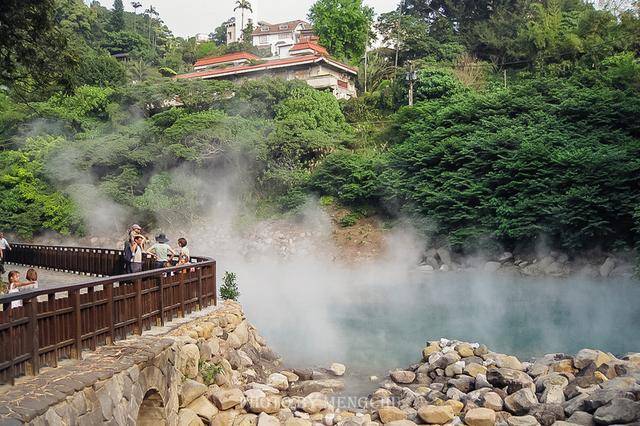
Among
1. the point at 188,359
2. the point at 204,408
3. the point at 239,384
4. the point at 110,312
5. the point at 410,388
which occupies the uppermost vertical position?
the point at 110,312

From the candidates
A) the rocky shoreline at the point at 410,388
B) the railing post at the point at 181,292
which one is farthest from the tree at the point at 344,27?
the railing post at the point at 181,292

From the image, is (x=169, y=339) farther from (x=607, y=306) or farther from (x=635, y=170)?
(x=635, y=170)

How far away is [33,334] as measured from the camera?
6.54 metres

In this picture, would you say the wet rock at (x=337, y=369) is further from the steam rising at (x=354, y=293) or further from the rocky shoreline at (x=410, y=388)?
the steam rising at (x=354, y=293)

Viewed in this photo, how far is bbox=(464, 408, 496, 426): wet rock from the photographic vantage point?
1048cm

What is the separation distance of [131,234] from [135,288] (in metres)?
4.05

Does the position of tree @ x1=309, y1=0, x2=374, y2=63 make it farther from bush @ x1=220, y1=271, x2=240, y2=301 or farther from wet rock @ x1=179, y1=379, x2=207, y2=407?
wet rock @ x1=179, y1=379, x2=207, y2=407

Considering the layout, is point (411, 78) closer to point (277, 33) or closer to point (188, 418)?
point (188, 418)

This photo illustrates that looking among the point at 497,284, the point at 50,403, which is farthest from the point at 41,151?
the point at 50,403

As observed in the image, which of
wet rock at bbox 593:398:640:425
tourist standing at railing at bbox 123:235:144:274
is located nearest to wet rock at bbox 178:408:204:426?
tourist standing at railing at bbox 123:235:144:274

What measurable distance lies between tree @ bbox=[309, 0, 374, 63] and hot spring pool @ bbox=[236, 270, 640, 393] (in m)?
27.3

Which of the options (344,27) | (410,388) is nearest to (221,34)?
(344,27)

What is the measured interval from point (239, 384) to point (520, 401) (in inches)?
195

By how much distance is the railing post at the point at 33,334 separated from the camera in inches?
255
